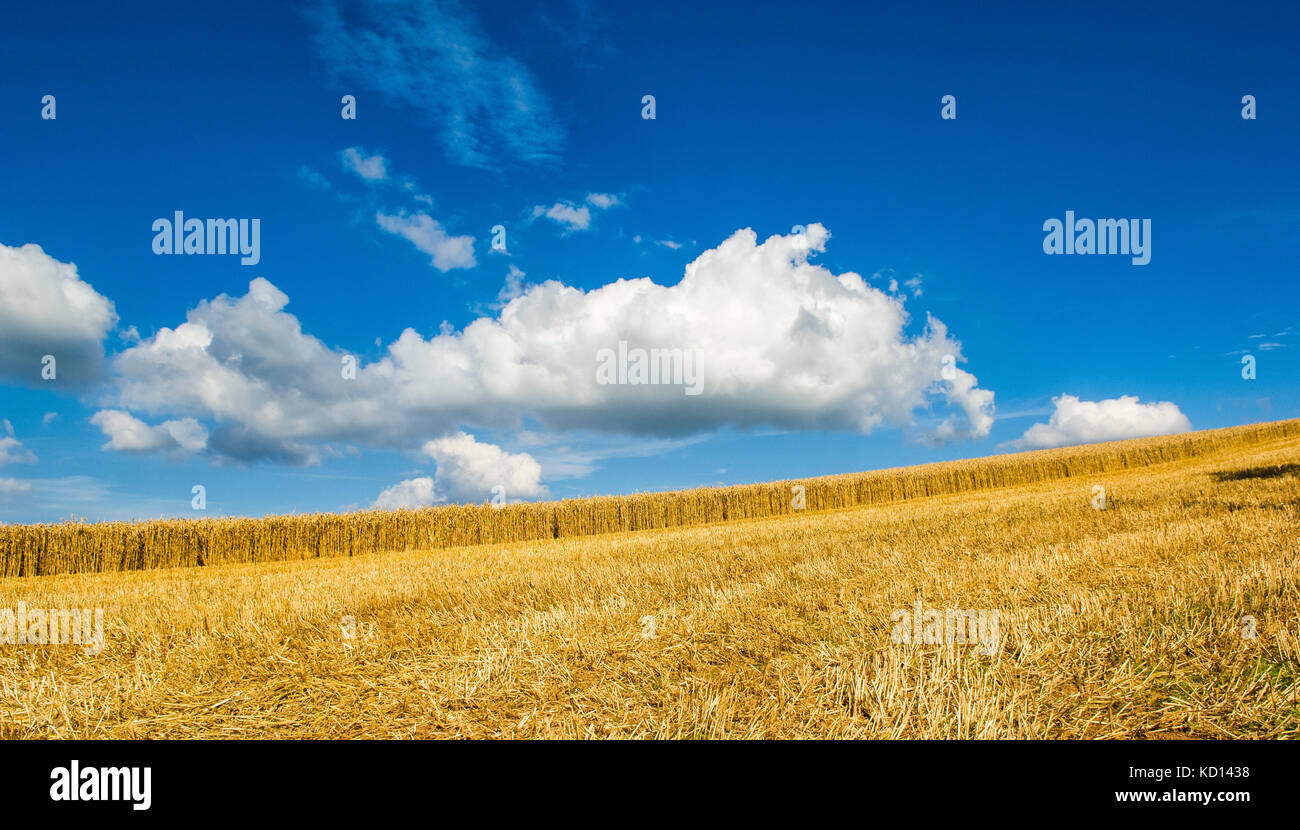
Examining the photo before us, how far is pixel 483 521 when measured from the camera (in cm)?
3372

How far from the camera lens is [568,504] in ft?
114

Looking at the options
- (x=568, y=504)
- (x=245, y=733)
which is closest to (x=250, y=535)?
(x=568, y=504)

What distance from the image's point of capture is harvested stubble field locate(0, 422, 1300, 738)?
3.71 m

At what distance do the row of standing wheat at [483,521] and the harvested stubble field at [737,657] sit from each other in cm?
2343

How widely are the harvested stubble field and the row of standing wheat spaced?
23427 mm

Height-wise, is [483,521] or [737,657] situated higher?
[737,657]

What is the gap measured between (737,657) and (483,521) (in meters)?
30.6

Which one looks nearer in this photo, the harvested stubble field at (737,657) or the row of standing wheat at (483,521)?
the harvested stubble field at (737,657)

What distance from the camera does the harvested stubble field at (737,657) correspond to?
3.71 meters

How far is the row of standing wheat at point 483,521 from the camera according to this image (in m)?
27.6

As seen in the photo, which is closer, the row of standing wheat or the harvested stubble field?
the harvested stubble field

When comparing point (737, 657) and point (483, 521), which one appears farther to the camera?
point (483, 521)
